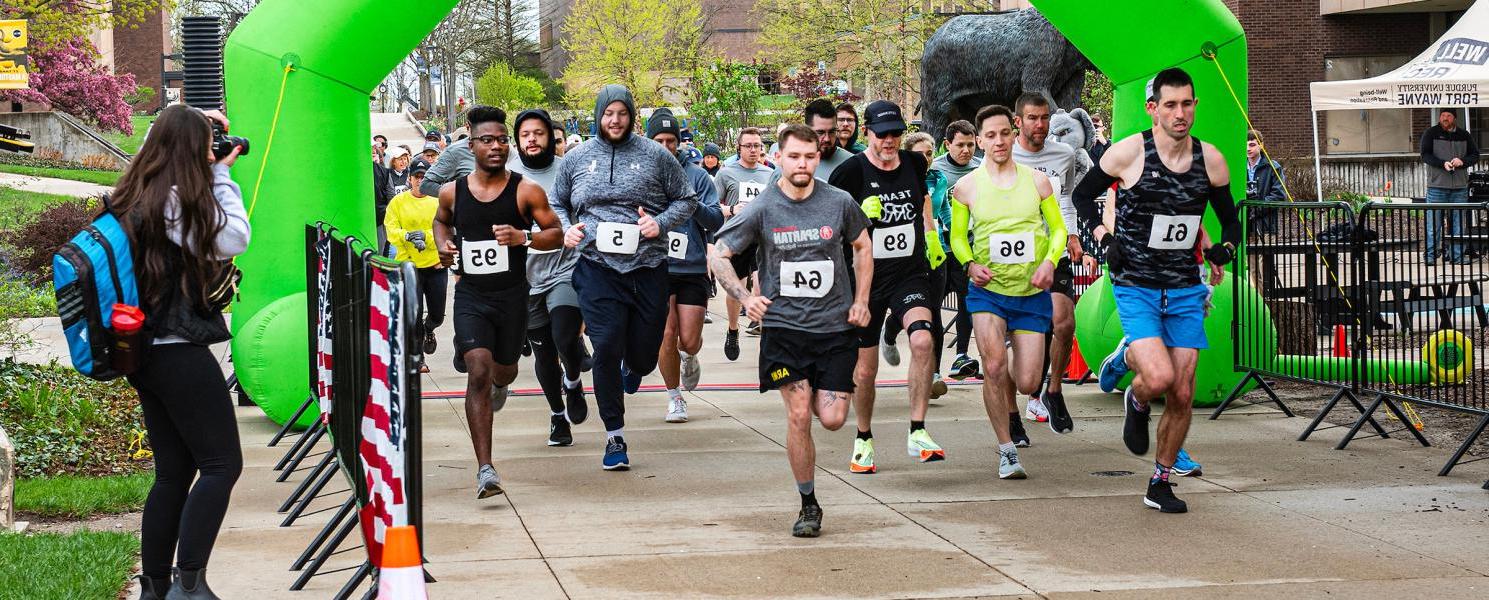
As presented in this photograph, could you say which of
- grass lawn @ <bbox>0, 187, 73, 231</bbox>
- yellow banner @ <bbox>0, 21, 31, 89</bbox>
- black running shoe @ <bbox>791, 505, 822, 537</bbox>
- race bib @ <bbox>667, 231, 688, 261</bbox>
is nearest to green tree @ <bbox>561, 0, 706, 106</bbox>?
grass lawn @ <bbox>0, 187, 73, 231</bbox>

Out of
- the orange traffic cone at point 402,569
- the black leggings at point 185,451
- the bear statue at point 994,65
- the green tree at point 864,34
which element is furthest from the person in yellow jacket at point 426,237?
the green tree at point 864,34

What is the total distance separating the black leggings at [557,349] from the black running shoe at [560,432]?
54 millimetres

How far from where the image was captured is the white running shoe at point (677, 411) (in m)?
10.0

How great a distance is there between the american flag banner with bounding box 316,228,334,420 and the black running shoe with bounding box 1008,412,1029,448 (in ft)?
11.2

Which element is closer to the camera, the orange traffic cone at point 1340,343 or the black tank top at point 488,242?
the black tank top at point 488,242

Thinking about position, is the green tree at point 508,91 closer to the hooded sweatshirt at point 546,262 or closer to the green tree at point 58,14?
the green tree at point 58,14

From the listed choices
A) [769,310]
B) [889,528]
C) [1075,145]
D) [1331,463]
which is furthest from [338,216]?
[1075,145]

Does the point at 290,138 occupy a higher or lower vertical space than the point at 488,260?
higher

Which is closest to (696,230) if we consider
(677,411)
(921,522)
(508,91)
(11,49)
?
(677,411)

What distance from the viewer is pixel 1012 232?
8219 mm

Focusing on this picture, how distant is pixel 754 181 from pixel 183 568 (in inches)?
316

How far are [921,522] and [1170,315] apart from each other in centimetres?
147

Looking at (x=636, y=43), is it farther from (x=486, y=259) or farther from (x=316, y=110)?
(x=486, y=259)

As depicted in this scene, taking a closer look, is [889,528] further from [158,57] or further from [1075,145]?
[158,57]
